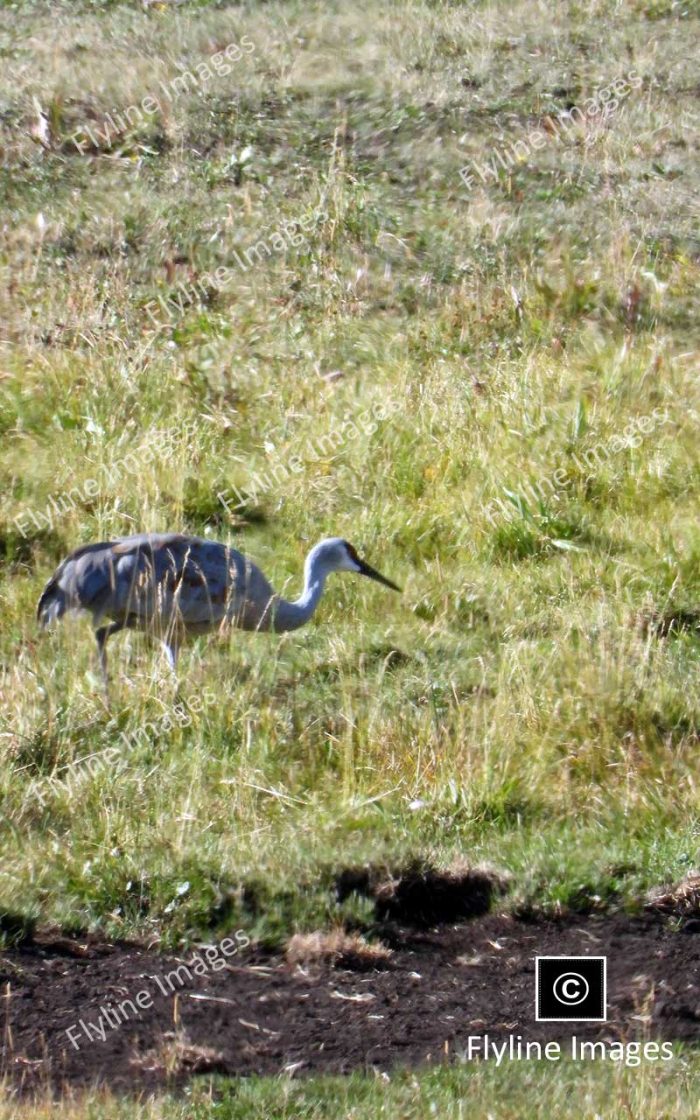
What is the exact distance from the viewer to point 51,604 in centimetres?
841

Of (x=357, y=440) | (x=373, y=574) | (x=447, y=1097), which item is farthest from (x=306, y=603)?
(x=447, y=1097)

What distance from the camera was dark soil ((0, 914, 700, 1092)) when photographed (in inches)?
210

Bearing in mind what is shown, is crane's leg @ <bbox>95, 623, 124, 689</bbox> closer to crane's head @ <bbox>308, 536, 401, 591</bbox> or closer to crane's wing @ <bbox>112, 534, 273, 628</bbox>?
crane's wing @ <bbox>112, 534, 273, 628</bbox>

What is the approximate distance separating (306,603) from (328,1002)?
3211mm

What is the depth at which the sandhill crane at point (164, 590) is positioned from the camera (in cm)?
813

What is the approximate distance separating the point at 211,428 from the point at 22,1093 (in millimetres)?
6575

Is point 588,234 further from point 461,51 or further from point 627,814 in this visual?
point 627,814

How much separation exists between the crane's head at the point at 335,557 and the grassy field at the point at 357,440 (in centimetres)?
36

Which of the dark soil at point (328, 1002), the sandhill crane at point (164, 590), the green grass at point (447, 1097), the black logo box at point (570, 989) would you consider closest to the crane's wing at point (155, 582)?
the sandhill crane at point (164, 590)

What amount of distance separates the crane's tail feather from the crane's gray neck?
112 centimetres

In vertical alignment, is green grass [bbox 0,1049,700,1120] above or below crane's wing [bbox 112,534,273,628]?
below

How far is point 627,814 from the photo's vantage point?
6.93m

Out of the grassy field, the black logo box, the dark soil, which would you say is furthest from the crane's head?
the black logo box

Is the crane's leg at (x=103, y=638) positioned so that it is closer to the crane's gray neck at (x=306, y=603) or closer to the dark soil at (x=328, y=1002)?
the crane's gray neck at (x=306, y=603)
